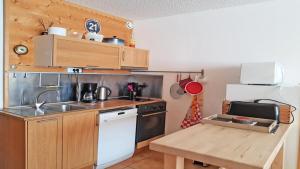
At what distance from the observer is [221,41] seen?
3.19 m

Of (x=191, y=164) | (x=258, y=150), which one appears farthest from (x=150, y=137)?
(x=258, y=150)

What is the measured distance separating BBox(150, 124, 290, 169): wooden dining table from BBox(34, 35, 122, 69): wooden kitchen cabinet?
1.67 m

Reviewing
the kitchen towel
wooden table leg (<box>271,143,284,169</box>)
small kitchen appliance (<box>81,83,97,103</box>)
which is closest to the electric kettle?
small kitchen appliance (<box>81,83,97,103</box>)

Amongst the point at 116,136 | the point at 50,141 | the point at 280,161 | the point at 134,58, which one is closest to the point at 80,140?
the point at 50,141

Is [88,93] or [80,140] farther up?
[88,93]

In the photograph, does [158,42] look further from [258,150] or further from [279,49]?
[258,150]

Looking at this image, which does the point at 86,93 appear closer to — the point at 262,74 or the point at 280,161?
the point at 262,74

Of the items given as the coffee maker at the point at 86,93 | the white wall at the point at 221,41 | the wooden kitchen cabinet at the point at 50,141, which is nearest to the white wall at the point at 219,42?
the white wall at the point at 221,41

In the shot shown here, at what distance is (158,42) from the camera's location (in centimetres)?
383

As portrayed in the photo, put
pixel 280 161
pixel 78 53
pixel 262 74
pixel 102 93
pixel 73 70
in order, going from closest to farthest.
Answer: pixel 280 161, pixel 262 74, pixel 78 53, pixel 73 70, pixel 102 93

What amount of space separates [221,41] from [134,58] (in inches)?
50.7

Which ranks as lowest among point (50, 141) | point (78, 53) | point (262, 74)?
point (50, 141)

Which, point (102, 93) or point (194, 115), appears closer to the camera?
point (194, 115)

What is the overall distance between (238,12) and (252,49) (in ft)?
1.73
